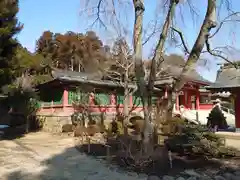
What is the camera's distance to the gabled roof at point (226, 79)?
47.9 ft

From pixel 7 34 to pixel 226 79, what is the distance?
37.7 ft

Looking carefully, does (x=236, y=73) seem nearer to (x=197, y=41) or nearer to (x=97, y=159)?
(x=197, y=41)

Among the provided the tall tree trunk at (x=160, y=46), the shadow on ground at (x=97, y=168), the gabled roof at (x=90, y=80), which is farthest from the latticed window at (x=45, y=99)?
the tall tree trunk at (x=160, y=46)

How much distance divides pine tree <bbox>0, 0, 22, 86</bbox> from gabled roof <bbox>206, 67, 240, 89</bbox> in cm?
1052

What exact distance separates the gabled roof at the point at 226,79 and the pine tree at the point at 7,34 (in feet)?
34.5

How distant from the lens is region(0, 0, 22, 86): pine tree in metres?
11.9

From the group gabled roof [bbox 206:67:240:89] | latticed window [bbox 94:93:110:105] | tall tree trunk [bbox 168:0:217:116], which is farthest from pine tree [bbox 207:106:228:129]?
tall tree trunk [bbox 168:0:217:116]

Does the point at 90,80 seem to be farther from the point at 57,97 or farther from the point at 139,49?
the point at 139,49

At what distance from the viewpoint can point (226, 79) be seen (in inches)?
607

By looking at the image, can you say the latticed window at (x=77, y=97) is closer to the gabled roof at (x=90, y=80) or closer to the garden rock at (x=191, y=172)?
the gabled roof at (x=90, y=80)

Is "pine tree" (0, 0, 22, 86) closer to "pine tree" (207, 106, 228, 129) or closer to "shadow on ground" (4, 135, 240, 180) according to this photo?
"shadow on ground" (4, 135, 240, 180)

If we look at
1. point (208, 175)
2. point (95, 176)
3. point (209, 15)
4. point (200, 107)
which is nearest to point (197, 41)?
point (209, 15)

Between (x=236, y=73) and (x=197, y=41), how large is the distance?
340 inches

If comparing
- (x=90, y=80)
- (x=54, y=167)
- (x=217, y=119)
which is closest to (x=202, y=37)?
(x=54, y=167)
